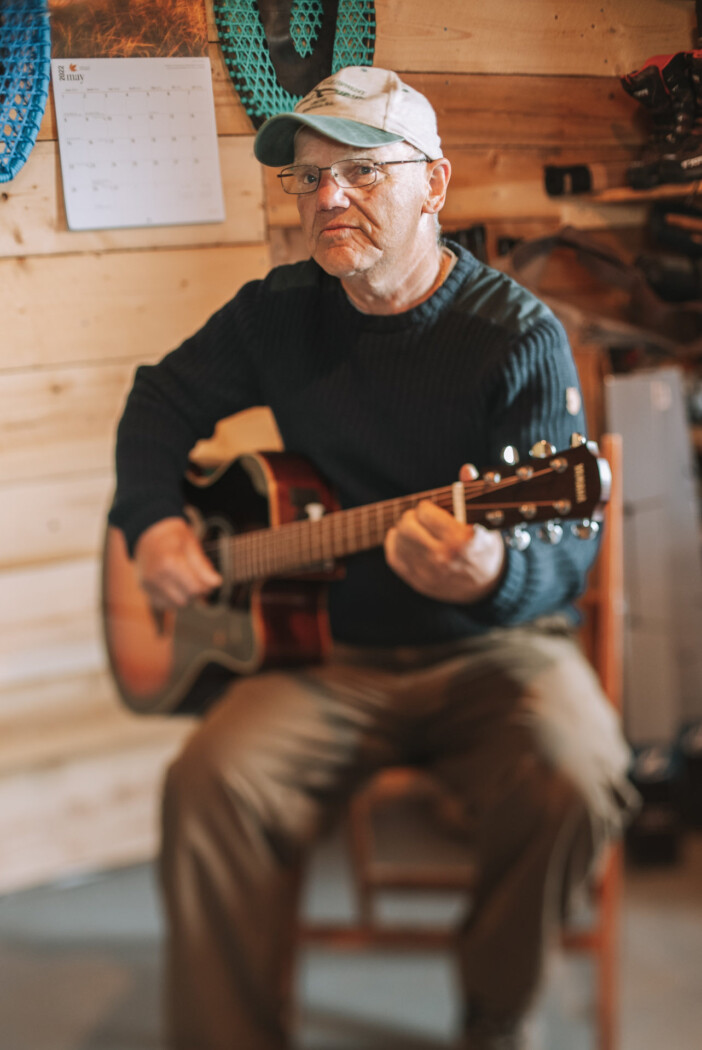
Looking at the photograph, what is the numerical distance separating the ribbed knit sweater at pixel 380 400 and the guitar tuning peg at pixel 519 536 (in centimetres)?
2

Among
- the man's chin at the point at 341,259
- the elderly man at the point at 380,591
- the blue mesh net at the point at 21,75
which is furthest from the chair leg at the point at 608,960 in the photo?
the blue mesh net at the point at 21,75

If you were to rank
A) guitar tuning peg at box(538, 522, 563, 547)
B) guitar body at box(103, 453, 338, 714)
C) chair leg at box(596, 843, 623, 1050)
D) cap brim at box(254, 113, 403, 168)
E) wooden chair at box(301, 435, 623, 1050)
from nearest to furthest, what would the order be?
cap brim at box(254, 113, 403, 168) → guitar tuning peg at box(538, 522, 563, 547) → guitar body at box(103, 453, 338, 714) → wooden chair at box(301, 435, 623, 1050) → chair leg at box(596, 843, 623, 1050)

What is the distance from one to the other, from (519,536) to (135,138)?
357 millimetres

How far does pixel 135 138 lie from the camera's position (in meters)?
0.51

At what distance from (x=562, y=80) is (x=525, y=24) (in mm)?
37

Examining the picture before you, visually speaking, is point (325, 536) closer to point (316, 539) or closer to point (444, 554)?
point (316, 539)

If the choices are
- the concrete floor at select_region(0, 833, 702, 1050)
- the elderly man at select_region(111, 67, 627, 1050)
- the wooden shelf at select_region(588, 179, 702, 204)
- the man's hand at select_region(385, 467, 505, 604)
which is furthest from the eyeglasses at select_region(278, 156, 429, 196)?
the concrete floor at select_region(0, 833, 702, 1050)

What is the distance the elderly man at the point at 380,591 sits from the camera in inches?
19.8

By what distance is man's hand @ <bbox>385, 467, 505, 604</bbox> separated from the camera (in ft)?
2.00

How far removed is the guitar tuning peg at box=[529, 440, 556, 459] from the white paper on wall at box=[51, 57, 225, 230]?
10.1 inches

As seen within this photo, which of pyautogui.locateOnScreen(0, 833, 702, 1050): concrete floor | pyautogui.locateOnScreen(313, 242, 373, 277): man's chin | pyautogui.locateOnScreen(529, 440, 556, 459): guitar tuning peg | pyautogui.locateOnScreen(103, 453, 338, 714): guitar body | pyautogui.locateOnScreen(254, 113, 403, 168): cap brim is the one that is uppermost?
pyautogui.locateOnScreen(254, 113, 403, 168): cap brim

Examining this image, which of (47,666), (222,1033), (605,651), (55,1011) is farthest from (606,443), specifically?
(55,1011)

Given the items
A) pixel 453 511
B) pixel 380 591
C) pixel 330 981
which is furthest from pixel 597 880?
pixel 453 511

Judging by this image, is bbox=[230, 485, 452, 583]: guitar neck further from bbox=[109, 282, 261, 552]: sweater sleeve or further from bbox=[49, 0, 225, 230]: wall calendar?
bbox=[49, 0, 225, 230]: wall calendar
